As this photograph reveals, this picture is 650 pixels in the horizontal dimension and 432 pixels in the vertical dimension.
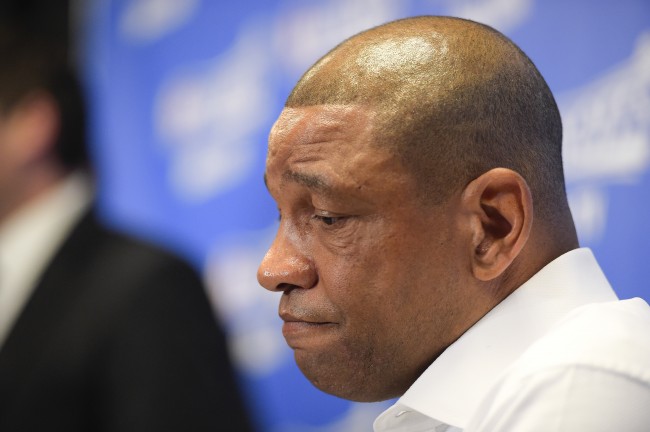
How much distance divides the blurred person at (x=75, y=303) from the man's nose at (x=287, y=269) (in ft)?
2.76

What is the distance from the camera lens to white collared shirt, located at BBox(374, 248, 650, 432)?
121 cm

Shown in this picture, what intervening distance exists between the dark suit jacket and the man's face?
0.84 metres

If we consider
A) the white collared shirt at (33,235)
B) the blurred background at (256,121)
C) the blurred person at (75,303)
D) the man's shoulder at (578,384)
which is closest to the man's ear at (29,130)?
the blurred person at (75,303)

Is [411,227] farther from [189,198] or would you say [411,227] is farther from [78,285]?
[189,198]

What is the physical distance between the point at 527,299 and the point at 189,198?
245 centimetres

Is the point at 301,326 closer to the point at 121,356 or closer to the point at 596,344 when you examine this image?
the point at 596,344

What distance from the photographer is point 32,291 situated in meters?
2.45

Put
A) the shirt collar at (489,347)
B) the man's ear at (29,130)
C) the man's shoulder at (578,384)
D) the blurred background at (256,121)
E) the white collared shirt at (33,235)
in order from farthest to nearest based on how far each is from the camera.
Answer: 1. the man's ear at (29,130)
2. the white collared shirt at (33,235)
3. the blurred background at (256,121)
4. the shirt collar at (489,347)
5. the man's shoulder at (578,384)

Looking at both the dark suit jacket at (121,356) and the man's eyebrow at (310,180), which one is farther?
the dark suit jacket at (121,356)

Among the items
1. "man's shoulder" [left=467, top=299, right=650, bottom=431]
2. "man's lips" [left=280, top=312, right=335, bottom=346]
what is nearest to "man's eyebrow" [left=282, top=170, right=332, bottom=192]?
"man's lips" [left=280, top=312, right=335, bottom=346]

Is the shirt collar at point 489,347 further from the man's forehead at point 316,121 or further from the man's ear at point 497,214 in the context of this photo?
the man's forehead at point 316,121

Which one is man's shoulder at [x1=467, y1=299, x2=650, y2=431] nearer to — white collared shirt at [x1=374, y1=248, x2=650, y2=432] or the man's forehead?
white collared shirt at [x1=374, y1=248, x2=650, y2=432]

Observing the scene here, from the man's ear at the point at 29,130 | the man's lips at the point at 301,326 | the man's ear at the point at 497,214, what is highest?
the man's ear at the point at 29,130

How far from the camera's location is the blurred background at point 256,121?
2135 mm
